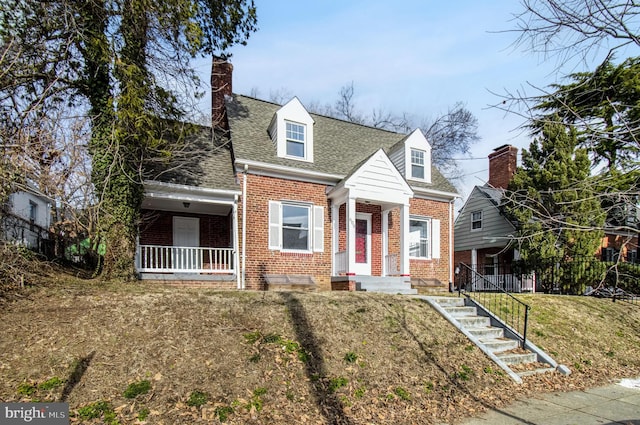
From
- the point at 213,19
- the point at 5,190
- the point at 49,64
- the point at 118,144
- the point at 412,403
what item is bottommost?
the point at 412,403

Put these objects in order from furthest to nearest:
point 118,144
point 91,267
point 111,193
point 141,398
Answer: point 91,267 → point 111,193 → point 118,144 → point 141,398

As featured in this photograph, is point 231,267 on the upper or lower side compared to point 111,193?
lower

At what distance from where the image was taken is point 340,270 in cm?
1259

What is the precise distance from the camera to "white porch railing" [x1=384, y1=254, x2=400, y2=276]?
13511 millimetres

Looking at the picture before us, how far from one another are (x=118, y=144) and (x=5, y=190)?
2.41m

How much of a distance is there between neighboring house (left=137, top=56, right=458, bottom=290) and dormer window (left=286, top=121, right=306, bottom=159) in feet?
0.13

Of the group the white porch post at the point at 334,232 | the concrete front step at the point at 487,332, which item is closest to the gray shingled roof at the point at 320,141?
the white porch post at the point at 334,232

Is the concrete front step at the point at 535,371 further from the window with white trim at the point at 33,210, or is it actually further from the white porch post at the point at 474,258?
the window with white trim at the point at 33,210

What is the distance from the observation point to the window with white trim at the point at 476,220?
2133 centimetres

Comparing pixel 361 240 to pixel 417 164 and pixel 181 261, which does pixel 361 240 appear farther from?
pixel 181 261

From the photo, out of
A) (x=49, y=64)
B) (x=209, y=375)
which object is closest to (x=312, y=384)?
(x=209, y=375)

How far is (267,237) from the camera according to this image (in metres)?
12.1

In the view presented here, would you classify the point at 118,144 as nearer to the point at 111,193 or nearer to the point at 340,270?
the point at 111,193

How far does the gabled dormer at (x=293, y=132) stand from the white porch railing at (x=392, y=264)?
15.2ft
